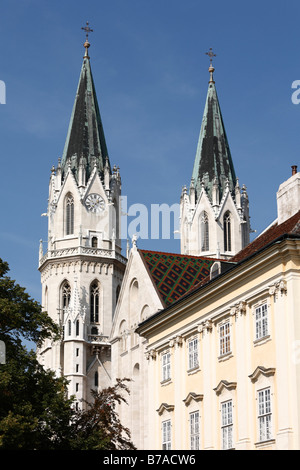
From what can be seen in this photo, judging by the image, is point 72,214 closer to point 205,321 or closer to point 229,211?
point 229,211

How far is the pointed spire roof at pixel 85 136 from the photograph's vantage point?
8944cm

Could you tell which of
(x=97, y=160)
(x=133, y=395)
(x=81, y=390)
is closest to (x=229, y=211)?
(x=97, y=160)

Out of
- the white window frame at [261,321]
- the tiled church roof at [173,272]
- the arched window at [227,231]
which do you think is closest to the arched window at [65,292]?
the arched window at [227,231]

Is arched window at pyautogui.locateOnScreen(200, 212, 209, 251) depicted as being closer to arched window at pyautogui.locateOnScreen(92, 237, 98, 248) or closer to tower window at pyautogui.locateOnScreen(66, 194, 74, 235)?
arched window at pyautogui.locateOnScreen(92, 237, 98, 248)

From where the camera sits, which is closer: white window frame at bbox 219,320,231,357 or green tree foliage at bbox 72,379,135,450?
white window frame at bbox 219,320,231,357

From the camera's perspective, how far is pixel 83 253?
83688 millimetres

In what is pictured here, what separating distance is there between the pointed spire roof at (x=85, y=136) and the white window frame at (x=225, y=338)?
55.1 m

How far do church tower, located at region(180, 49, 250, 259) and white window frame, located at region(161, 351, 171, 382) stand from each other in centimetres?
4653

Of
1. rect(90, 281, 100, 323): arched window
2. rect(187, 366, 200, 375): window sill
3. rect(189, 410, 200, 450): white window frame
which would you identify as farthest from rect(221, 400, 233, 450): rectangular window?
rect(90, 281, 100, 323): arched window

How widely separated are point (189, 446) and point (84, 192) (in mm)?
53016

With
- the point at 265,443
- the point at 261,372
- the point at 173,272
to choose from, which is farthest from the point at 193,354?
the point at 173,272

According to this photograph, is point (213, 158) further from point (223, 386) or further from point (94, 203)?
point (223, 386)

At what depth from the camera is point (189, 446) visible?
36.6 metres

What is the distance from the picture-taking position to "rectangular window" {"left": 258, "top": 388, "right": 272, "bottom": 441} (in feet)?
102
